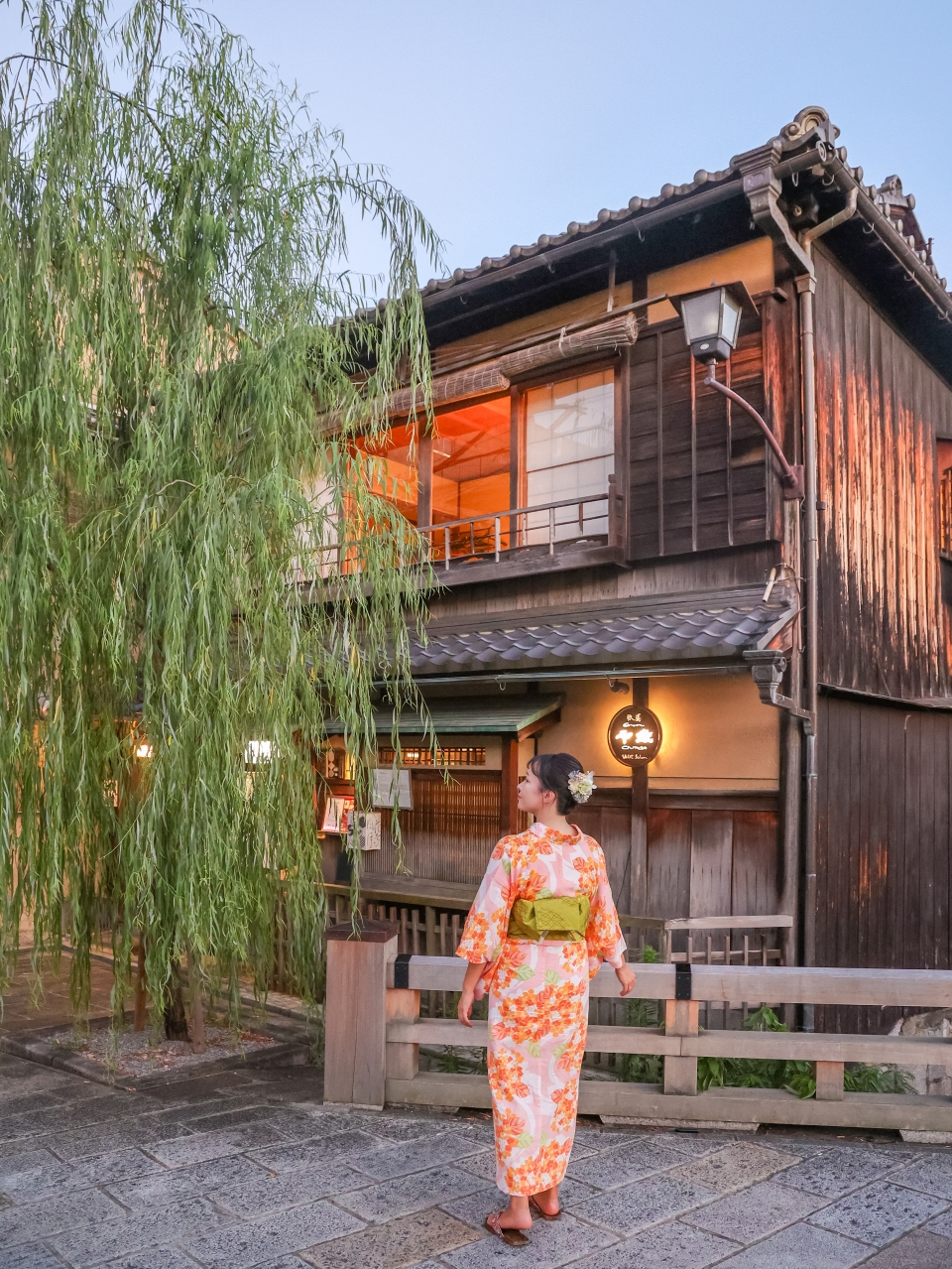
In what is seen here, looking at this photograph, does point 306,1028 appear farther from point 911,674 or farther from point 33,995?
point 911,674

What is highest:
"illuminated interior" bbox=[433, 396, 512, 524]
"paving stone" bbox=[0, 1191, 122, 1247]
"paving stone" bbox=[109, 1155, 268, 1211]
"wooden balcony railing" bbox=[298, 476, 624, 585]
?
"illuminated interior" bbox=[433, 396, 512, 524]

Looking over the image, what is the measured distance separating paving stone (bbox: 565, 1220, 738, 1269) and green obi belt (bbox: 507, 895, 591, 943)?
125cm

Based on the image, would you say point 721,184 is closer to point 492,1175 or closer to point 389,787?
point 389,787

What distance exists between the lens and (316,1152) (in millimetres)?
5020

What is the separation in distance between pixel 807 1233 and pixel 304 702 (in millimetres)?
3847

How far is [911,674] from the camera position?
10242 mm

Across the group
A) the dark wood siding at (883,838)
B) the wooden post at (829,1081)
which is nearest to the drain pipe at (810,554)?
the dark wood siding at (883,838)

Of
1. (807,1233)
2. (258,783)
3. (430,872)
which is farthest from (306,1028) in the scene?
(807,1233)

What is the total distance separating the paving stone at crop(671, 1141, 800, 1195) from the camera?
185 inches

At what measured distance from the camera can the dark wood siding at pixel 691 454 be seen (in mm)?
8070

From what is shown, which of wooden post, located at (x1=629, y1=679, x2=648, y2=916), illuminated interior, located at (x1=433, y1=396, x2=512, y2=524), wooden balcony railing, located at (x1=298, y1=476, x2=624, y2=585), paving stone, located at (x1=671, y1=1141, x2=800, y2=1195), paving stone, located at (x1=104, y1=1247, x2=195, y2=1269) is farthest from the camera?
illuminated interior, located at (x1=433, y1=396, x2=512, y2=524)

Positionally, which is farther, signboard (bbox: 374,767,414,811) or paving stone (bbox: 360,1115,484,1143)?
signboard (bbox: 374,767,414,811)

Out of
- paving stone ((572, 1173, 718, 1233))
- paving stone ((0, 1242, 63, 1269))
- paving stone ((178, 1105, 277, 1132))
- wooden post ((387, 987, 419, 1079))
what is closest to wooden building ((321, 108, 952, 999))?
wooden post ((387, 987, 419, 1079))

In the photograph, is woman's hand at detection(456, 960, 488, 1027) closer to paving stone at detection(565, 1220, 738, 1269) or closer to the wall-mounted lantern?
paving stone at detection(565, 1220, 738, 1269)
